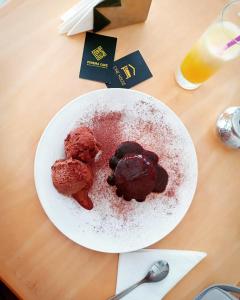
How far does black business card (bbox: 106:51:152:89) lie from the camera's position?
3.40ft

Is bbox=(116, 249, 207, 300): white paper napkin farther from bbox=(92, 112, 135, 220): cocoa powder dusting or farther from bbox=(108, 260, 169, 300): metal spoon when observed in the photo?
bbox=(92, 112, 135, 220): cocoa powder dusting

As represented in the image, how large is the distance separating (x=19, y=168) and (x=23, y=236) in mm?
188

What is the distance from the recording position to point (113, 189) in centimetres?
95

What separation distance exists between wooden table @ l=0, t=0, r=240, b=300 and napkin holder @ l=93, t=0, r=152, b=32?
32mm

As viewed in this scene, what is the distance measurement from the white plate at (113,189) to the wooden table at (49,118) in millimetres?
52

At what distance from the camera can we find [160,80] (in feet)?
3.48

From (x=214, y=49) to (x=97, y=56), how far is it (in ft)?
1.15

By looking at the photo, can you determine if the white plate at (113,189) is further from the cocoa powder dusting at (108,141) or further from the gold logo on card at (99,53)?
the gold logo on card at (99,53)

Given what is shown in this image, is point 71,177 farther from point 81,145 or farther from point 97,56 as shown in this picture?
point 97,56

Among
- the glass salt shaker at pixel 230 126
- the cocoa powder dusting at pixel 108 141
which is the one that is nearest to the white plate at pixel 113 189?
the cocoa powder dusting at pixel 108 141

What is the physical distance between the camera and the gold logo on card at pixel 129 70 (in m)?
1.04

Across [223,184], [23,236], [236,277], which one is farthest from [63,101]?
[236,277]

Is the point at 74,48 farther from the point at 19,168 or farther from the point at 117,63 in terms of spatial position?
the point at 19,168

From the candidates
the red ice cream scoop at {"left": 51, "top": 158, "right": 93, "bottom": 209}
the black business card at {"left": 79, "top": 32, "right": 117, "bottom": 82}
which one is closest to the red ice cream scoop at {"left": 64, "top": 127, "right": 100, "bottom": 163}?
the red ice cream scoop at {"left": 51, "top": 158, "right": 93, "bottom": 209}
